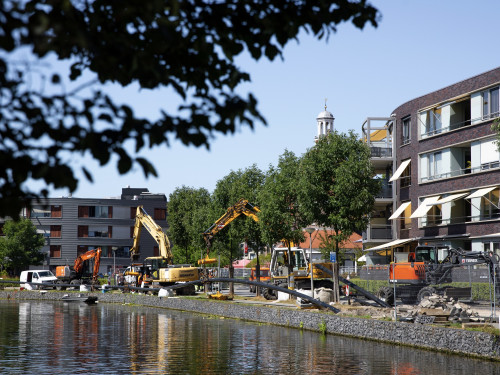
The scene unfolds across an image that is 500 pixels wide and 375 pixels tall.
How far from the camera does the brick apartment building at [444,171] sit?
46.4 m

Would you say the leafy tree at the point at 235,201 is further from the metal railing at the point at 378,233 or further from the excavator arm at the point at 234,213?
the metal railing at the point at 378,233

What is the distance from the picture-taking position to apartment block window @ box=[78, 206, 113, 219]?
108m

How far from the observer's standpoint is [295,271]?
4572 centimetres

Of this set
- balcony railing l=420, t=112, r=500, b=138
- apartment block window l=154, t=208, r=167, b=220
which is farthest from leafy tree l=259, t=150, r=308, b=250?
apartment block window l=154, t=208, r=167, b=220

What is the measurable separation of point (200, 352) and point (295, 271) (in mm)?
21272

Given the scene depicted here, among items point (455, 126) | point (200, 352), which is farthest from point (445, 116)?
point (200, 352)

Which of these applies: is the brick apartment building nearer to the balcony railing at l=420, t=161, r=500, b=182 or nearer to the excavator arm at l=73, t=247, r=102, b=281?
the balcony railing at l=420, t=161, r=500, b=182

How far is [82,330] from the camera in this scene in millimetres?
34406

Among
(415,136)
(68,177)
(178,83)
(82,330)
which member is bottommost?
(82,330)

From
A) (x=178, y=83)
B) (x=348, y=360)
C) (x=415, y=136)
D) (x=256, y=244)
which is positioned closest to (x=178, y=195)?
(x=256, y=244)

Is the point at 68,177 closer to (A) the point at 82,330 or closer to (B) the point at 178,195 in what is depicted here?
(A) the point at 82,330

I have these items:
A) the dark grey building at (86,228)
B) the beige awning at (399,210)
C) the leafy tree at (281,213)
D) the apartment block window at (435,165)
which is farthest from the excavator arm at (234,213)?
the dark grey building at (86,228)

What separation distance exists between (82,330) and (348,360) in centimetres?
1615

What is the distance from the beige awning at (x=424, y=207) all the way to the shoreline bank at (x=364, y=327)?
16559 mm
